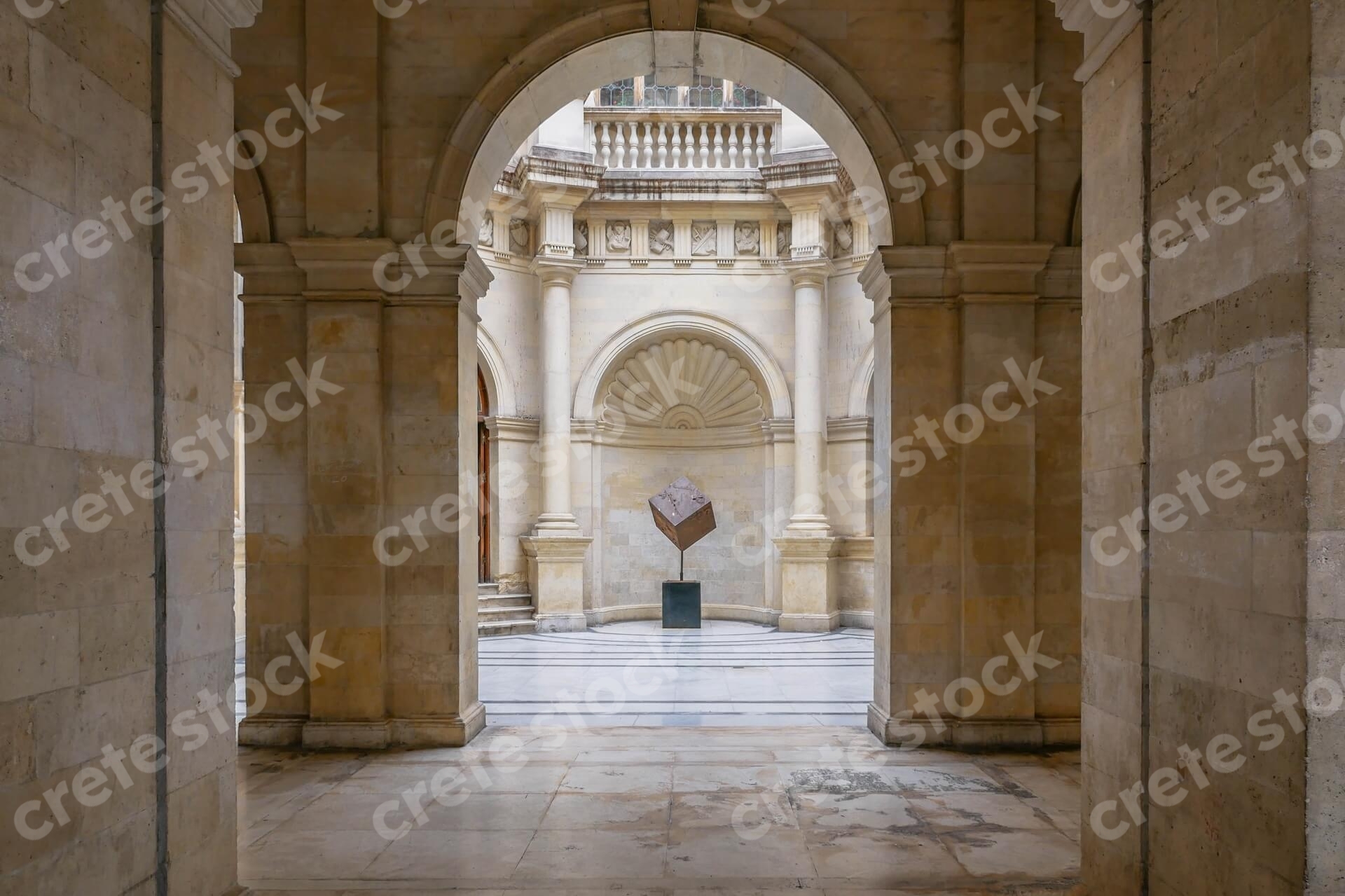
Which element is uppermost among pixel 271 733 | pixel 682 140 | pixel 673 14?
pixel 682 140

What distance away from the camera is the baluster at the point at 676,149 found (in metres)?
15.2

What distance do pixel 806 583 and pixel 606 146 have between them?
8.13 meters

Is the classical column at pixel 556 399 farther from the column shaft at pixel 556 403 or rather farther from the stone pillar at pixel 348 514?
the stone pillar at pixel 348 514

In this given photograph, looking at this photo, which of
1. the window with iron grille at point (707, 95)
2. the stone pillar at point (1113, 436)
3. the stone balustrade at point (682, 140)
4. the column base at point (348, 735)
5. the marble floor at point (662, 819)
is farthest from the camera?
the window with iron grille at point (707, 95)

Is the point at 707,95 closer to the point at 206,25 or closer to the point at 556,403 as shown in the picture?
the point at 556,403

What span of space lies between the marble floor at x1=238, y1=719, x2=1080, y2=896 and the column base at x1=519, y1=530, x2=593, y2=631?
6.91 m


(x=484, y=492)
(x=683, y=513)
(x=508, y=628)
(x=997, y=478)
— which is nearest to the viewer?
(x=997, y=478)

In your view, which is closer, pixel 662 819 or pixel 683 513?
pixel 662 819

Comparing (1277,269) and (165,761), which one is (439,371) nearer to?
(165,761)

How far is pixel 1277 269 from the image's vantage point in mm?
2764

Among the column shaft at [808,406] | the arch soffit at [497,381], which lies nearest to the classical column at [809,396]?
the column shaft at [808,406]

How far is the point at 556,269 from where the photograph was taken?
47.4 feet

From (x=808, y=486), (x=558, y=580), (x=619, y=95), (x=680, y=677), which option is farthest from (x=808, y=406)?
(x=619, y=95)

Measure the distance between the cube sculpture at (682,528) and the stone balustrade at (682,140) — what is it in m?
5.58
